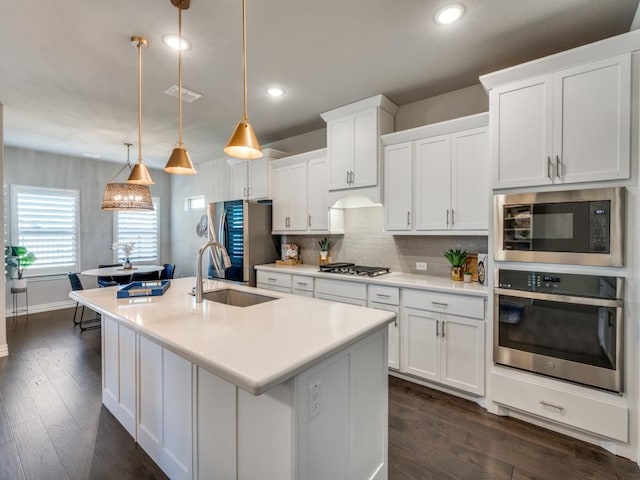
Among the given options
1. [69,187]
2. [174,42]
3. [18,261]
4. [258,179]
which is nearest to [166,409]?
[174,42]

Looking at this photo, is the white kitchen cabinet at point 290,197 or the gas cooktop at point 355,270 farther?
the white kitchen cabinet at point 290,197

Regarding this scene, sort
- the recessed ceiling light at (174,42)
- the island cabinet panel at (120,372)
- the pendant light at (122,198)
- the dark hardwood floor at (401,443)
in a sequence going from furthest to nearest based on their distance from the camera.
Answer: the pendant light at (122,198)
the recessed ceiling light at (174,42)
the island cabinet panel at (120,372)
the dark hardwood floor at (401,443)

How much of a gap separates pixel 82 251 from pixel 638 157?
7.66m

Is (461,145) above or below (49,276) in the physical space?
above

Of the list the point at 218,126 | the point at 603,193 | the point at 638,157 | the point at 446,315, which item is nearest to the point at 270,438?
the point at 446,315

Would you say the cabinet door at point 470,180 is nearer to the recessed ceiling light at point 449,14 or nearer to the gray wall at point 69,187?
the recessed ceiling light at point 449,14

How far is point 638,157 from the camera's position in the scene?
1874 millimetres

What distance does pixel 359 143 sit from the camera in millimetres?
3373

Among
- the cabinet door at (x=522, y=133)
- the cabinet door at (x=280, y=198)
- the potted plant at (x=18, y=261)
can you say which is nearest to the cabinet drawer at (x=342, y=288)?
the cabinet door at (x=280, y=198)

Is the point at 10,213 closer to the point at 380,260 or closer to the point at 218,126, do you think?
the point at 218,126

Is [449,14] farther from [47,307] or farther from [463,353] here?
[47,307]

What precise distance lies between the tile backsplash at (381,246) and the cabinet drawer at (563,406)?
1.17m

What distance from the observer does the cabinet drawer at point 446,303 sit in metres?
2.50

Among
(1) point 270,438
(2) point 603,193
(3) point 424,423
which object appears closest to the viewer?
(1) point 270,438
